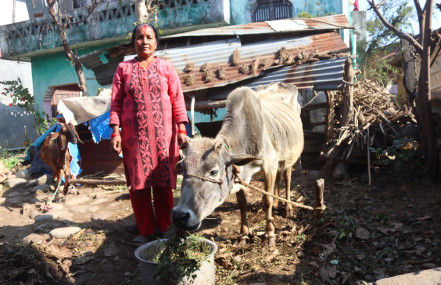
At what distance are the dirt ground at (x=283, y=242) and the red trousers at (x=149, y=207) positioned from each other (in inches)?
16.9

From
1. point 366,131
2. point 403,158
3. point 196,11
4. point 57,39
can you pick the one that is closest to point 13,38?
point 57,39

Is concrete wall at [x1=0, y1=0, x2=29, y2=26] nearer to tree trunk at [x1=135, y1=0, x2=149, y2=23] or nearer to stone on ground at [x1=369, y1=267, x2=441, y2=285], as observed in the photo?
tree trunk at [x1=135, y1=0, x2=149, y2=23]

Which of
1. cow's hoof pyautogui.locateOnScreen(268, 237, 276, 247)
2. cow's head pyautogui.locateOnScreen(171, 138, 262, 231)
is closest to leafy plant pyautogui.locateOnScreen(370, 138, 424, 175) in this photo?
cow's hoof pyautogui.locateOnScreen(268, 237, 276, 247)

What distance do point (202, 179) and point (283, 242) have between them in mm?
1611

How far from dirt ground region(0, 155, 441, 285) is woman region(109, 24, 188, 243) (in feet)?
3.06

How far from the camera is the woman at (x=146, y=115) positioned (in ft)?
11.7

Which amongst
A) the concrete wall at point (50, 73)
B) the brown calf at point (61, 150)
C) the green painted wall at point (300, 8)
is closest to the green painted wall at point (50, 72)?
the concrete wall at point (50, 73)

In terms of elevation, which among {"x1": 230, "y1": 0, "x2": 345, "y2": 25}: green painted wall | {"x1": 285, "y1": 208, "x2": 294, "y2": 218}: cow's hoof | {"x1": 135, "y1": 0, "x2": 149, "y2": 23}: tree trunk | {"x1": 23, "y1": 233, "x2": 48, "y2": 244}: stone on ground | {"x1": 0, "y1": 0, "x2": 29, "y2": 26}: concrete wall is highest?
{"x1": 0, "y1": 0, "x2": 29, "y2": 26}: concrete wall

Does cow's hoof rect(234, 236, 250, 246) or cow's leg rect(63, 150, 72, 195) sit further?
cow's leg rect(63, 150, 72, 195)

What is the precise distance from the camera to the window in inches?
456

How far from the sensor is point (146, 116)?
3.57 m

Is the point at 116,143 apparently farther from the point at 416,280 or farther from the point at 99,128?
the point at 99,128

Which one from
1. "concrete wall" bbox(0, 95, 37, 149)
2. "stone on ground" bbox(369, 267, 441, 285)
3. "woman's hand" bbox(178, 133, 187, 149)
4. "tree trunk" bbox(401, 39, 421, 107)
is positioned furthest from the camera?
"concrete wall" bbox(0, 95, 37, 149)

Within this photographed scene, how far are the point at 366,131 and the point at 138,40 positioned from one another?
4782 mm
